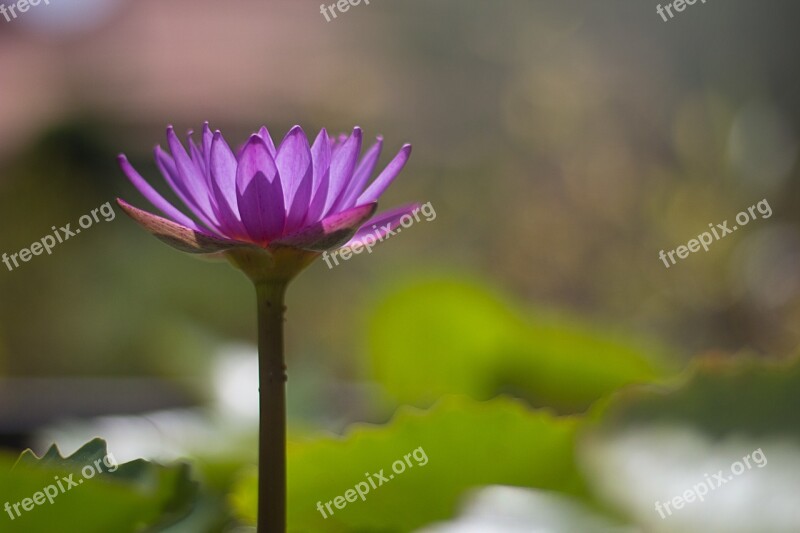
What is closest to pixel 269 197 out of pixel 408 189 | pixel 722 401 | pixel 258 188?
pixel 258 188

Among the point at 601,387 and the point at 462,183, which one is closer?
the point at 601,387

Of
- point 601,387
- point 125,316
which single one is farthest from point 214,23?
point 601,387

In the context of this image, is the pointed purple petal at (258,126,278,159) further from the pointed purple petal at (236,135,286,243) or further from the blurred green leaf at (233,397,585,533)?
the blurred green leaf at (233,397,585,533)

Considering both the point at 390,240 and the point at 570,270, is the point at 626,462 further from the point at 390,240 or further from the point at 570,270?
the point at 390,240

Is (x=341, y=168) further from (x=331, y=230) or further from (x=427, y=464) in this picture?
(x=427, y=464)
